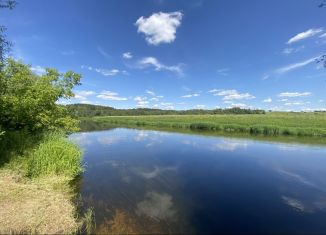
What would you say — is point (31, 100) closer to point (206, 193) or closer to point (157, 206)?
point (157, 206)

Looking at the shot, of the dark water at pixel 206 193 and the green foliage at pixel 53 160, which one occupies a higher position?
the green foliage at pixel 53 160

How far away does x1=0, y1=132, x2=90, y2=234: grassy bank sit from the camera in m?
6.99

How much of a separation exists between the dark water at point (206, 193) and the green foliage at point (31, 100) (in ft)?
13.0

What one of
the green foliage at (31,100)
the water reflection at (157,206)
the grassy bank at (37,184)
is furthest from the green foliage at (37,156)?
the water reflection at (157,206)

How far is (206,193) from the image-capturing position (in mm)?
11500

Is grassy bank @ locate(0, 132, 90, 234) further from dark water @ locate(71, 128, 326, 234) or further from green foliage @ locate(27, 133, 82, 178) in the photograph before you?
dark water @ locate(71, 128, 326, 234)

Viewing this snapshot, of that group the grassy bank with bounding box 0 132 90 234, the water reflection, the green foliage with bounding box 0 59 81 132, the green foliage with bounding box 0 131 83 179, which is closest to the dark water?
the water reflection

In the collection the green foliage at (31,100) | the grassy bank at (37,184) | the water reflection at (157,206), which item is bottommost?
the water reflection at (157,206)

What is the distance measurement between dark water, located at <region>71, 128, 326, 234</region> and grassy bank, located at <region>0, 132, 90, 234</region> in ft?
3.21

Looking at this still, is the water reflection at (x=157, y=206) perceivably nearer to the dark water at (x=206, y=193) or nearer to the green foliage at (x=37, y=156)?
the dark water at (x=206, y=193)

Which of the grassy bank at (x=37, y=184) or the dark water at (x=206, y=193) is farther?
the dark water at (x=206, y=193)

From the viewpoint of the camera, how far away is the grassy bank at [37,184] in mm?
6992

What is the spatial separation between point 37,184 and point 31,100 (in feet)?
18.3

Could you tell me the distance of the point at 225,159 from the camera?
64.9 feet
